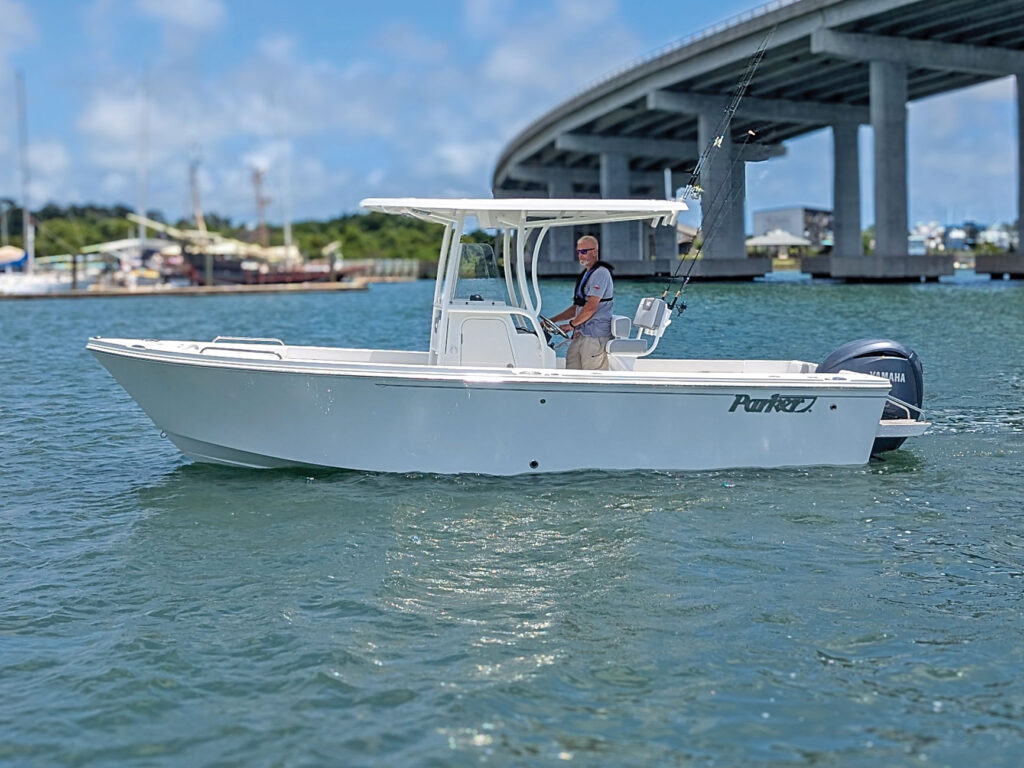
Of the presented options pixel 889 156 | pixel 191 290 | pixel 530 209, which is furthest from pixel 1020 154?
pixel 191 290

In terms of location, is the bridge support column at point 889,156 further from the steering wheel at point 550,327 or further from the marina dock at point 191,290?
the steering wheel at point 550,327

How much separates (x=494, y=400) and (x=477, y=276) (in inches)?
51.6

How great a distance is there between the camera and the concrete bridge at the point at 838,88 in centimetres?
4347

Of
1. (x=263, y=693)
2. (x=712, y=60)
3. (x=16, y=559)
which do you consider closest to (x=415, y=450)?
(x=16, y=559)

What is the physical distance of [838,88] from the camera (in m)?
56.3

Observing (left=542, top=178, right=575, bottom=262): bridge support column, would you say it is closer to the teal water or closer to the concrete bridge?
the teal water

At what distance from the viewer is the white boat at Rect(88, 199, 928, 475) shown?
29.0 feet

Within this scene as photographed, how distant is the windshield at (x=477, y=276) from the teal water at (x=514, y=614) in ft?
5.44

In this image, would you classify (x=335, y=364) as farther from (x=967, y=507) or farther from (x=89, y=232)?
(x=89, y=232)

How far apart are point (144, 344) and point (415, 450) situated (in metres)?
2.67

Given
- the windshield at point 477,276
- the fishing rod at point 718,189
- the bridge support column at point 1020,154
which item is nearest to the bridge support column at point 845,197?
the bridge support column at point 1020,154

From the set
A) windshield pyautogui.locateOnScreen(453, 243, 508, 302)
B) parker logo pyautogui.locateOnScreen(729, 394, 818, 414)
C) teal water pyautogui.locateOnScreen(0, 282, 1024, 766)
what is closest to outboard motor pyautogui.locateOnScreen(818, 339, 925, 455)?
teal water pyautogui.locateOnScreen(0, 282, 1024, 766)

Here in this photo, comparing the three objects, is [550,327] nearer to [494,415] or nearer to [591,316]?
[591,316]

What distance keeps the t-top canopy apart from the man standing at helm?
0.34 meters
